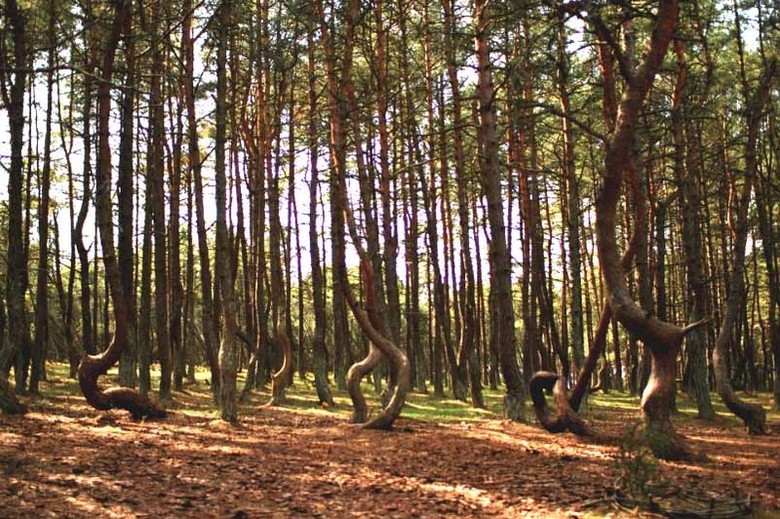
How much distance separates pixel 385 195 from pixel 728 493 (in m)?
10.9

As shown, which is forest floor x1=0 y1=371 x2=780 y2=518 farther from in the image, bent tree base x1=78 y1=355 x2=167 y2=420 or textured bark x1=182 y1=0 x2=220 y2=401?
textured bark x1=182 y1=0 x2=220 y2=401

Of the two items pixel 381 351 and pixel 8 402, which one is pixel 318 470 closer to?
pixel 381 351

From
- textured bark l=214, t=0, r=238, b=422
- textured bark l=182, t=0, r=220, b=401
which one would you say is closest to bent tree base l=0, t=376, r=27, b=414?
textured bark l=214, t=0, r=238, b=422

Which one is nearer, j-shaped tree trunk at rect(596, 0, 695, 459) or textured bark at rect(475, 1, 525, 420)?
j-shaped tree trunk at rect(596, 0, 695, 459)

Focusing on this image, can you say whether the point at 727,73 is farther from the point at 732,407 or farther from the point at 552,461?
the point at 552,461

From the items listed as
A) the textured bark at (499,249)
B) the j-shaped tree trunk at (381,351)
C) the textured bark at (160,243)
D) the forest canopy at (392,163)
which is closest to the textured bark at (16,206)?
the forest canopy at (392,163)

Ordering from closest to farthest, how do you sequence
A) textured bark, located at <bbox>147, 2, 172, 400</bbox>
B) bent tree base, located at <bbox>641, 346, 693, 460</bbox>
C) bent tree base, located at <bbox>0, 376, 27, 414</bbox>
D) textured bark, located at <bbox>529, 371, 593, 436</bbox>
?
bent tree base, located at <bbox>641, 346, 693, 460</bbox> → textured bark, located at <bbox>529, 371, 593, 436</bbox> → bent tree base, located at <bbox>0, 376, 27, 414</bbox> → textured bark, located at <bbox>147, 2, 172, 400</bbox>

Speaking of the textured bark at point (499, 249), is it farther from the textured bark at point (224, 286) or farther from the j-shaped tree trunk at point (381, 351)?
the textured bark at point (224, 286)

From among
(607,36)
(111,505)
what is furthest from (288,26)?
(111,505)

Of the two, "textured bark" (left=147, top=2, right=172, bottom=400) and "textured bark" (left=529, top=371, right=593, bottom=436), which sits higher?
"textured bark" (left=147, top=2, right=172, bottom=400)

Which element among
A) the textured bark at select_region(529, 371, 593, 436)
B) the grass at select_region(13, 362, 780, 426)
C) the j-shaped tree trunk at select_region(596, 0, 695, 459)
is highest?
the j-shaped tree trunk at select_region(596, 0, 695, 459)

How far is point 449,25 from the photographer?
15.3 m

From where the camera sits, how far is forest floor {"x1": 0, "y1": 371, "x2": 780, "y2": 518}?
612cm

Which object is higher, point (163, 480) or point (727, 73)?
point (727, 73)
